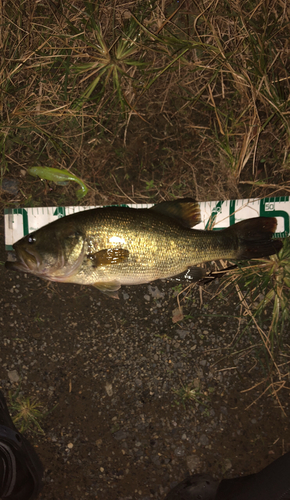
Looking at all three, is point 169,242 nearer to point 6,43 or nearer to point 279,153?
point 279,153

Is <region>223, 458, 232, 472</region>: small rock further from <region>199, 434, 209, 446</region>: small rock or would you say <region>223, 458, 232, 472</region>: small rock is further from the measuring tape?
the measuring tape

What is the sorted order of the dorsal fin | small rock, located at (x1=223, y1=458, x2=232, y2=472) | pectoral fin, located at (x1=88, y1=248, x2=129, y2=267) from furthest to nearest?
small rock, located at (x1=223, y1=458, x2=232, y2=472), the dorsal fin, pectoral fin, located at (x1=88, y1=248, x2=129, y2=267)

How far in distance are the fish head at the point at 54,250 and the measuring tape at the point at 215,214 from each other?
56 cm

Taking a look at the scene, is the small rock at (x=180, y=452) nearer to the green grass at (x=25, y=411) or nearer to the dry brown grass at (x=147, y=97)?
the green grass at (x=25, y=411)

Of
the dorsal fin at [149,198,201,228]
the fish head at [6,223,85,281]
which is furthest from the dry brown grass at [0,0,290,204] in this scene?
the fish head at [6,223,85,281]

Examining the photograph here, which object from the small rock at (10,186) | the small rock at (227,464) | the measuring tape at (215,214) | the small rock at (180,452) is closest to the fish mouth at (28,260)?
the measuring tape at (215,214)

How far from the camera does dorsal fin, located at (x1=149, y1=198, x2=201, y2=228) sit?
242cm

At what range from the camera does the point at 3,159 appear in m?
2.87

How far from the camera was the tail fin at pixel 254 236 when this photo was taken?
244 cm

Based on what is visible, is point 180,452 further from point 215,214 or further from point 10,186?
point 10,186

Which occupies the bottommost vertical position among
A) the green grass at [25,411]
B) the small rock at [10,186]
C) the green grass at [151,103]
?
the green grass at [25,411]

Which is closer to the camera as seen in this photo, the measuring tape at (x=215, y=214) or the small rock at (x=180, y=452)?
the measuring tape at (x=215, y=214)

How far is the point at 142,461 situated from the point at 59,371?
1.24 meters

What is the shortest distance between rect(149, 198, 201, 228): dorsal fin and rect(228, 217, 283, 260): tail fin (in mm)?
336
